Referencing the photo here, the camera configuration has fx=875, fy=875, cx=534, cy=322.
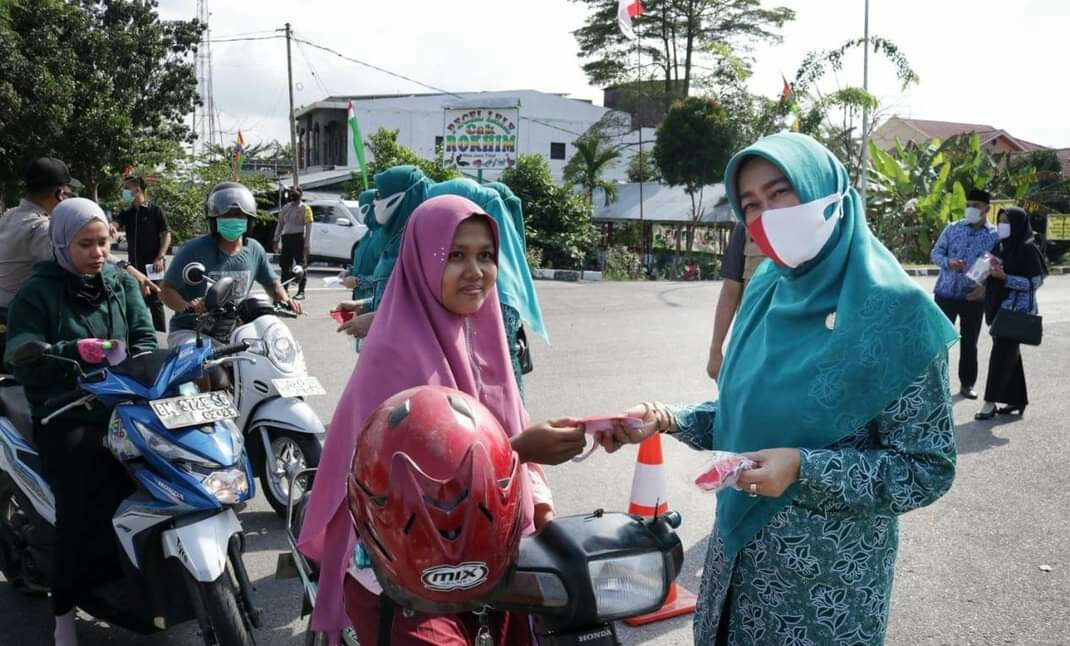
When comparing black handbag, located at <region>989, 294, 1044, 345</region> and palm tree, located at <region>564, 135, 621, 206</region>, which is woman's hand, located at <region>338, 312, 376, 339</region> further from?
palm tree, located at <region>564, 135, 621, 206</region>

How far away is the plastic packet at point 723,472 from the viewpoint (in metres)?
1.74

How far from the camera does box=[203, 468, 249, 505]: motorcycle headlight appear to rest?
3.17 metres

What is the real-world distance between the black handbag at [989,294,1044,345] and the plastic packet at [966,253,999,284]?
0.35 m

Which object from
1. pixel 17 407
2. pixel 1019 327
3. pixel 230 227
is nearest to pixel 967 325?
pixel 1019 327

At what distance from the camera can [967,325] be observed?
320 inches

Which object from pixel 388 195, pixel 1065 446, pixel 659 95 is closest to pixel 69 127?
pixel 388 195

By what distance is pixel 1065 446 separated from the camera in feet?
22.3

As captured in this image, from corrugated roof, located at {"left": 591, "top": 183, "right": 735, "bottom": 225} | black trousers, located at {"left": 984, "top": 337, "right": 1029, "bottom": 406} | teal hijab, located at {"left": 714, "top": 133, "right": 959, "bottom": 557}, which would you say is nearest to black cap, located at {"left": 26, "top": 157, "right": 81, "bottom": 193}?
teal hijab, located at {"left": 714, "top": 133, "right": 959, "bottom": 557}

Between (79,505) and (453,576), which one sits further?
(79,505)

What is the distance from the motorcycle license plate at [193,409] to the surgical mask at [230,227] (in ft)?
6.31

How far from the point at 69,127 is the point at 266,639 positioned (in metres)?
20.3

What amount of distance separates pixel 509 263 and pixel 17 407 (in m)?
2.23

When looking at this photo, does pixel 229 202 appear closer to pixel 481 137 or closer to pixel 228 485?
pixel 228 485

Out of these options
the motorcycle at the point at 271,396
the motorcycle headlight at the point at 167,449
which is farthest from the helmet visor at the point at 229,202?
the motorcycle headlight at the point at 167,449
